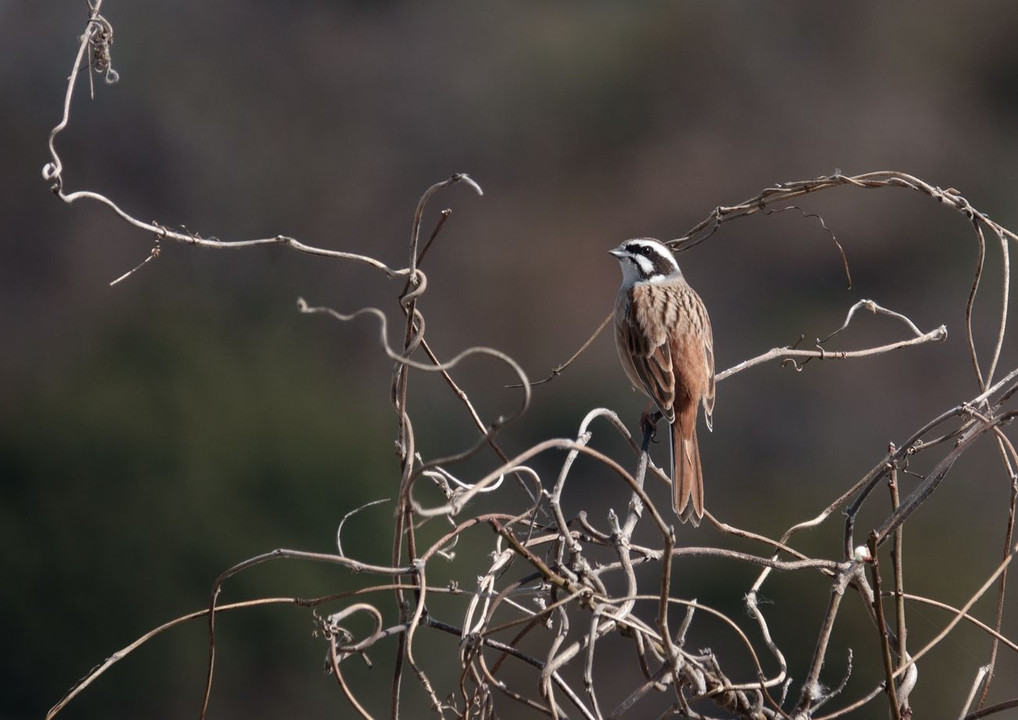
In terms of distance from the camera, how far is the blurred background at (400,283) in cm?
1032

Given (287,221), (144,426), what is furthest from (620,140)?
(144,426)

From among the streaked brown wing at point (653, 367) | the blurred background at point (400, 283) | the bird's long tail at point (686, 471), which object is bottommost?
the bird's long tail at point (686, 471)

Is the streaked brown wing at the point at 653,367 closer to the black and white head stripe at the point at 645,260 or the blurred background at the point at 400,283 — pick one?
the black and white head stripe at the point at 645,260

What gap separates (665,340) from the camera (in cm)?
367

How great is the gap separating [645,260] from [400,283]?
13.3 meters

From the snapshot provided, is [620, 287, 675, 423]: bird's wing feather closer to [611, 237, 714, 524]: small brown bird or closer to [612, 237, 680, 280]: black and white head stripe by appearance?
[611, 237, 714, 524]: small brown bird

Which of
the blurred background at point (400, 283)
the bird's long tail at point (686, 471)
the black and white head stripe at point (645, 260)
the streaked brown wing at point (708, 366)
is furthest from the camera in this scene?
the blurred background at point (400, 283)

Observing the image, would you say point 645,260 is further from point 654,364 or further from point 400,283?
point 400,283

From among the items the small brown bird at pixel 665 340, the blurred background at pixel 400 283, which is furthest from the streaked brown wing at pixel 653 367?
the blurred background at pixel 400 283

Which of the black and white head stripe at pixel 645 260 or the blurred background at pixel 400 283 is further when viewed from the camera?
the blurred background at pixel 400 283

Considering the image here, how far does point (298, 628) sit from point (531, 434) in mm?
4682

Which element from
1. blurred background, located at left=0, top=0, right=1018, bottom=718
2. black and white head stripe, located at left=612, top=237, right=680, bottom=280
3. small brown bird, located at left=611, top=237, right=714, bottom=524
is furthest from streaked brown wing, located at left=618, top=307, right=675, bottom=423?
blurred background, located at left=0, top=0, right=1018, bottom=718

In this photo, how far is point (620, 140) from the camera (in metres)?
19.8

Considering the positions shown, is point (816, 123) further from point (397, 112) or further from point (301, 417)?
point (301, 417)
